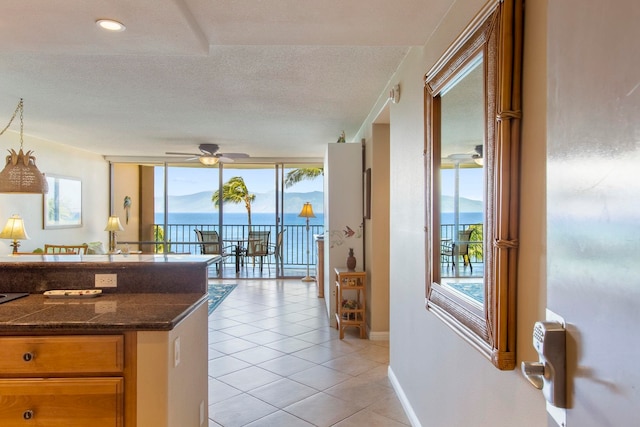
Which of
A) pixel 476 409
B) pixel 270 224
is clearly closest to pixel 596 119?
pixel 476 409

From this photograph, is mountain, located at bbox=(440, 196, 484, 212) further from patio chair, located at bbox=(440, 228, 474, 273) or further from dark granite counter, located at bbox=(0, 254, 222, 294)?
dark granite counter, located at bbox=(0, 254, 222, 294)

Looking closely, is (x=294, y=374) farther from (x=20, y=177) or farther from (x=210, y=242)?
(x=210, y=242)

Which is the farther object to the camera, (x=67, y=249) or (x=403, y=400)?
(x=67, y=249)

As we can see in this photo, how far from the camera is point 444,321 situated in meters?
1.91

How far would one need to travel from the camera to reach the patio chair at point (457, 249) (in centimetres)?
173

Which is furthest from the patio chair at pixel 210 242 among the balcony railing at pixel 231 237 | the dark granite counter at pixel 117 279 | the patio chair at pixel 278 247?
the dark granite counter at pixel 117 279

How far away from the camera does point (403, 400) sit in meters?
2.79

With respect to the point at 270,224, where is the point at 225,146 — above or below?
above

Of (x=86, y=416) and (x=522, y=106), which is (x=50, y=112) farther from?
(x=522, y=106)

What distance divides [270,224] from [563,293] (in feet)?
25.9

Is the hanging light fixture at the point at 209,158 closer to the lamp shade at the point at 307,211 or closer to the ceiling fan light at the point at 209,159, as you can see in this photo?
the ceiling fan light at the point at 209,159

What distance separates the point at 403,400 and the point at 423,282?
102 cm

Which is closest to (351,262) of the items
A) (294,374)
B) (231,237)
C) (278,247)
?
(294,374)

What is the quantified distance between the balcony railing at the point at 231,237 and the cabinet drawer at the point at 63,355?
254 inches
